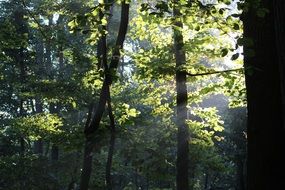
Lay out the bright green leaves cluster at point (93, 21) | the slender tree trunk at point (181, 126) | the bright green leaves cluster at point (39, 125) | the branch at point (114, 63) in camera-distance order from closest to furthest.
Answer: the bright green leaves cluster at point (93, 21), the branch at point (114, 63), the slender tree trunk at point (181, 126), the bright green leaves cluster at point (39, 125)

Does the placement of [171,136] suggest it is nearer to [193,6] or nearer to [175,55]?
[175,55]

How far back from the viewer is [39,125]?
48.5ft

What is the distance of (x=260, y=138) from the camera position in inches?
143

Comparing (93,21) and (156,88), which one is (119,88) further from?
(93,21)

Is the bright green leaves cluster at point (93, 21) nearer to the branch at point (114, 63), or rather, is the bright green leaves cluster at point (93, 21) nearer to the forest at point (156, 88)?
the forest at point (156, 88)

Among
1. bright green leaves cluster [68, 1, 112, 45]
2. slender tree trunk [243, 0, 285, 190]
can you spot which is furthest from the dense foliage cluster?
slender tree trunk [243, 0, 285, 190]

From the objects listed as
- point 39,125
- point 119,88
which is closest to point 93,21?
point 119,88

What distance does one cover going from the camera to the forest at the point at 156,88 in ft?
12.0

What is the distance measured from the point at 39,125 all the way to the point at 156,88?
14.3 feet

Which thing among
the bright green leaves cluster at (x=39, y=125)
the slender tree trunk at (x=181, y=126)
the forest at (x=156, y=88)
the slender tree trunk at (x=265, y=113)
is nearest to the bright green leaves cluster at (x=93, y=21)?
the forest at (x=156, y=88)

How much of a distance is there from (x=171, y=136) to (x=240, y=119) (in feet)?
30.7

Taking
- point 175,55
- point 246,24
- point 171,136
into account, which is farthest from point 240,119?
point 246,24

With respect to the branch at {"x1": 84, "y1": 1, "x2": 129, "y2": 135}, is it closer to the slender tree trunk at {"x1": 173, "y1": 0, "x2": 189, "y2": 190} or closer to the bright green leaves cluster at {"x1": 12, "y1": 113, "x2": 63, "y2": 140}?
the slender tree trunk at {"x1": 173, "y1": 0, "x2": 189, "y2": 190}

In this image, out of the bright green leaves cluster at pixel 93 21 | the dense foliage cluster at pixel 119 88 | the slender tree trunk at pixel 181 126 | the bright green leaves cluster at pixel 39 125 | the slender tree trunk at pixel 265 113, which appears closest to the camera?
the slender tree trunk at pixel 265 113
